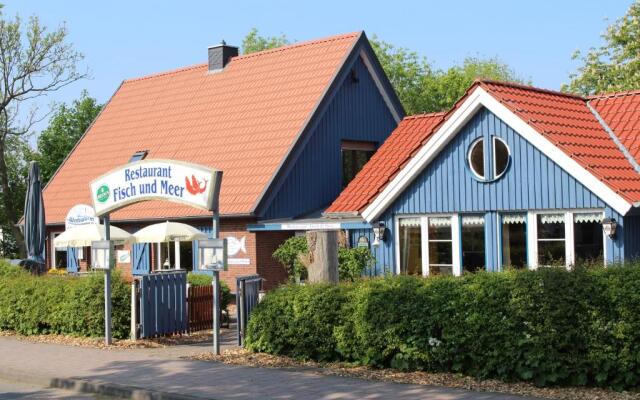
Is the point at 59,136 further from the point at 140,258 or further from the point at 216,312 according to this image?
the point at 216,312

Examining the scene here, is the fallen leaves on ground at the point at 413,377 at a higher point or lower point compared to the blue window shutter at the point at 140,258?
lower

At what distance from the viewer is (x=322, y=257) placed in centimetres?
1485

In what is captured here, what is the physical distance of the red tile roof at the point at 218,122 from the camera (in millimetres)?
28312

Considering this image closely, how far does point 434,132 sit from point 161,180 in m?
6.65

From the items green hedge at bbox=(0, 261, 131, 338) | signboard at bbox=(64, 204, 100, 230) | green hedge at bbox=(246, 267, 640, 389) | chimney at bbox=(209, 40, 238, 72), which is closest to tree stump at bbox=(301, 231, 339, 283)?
green hedge at bbox=(246, 267, 640, 389)

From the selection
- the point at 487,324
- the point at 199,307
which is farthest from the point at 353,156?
the point at 487,324

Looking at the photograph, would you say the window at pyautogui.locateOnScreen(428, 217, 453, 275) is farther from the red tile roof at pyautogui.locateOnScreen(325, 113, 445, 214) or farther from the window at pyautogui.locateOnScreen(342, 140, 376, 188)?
the window at pyautogui.locateOnScreen(342, 140, 376, 188)

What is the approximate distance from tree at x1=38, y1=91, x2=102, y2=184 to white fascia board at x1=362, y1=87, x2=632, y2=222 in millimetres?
30435

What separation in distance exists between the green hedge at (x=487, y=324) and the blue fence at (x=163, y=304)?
3.97 meters

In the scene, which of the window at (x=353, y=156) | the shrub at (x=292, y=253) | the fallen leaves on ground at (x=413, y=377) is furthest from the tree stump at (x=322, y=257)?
the window at (x=353, y=156)

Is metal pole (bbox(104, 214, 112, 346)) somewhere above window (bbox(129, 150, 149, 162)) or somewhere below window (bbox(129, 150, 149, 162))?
below

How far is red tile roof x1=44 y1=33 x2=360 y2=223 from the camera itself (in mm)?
28312

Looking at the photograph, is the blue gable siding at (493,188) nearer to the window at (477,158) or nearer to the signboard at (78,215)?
the window at (477,158)

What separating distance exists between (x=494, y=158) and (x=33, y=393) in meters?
11.0
